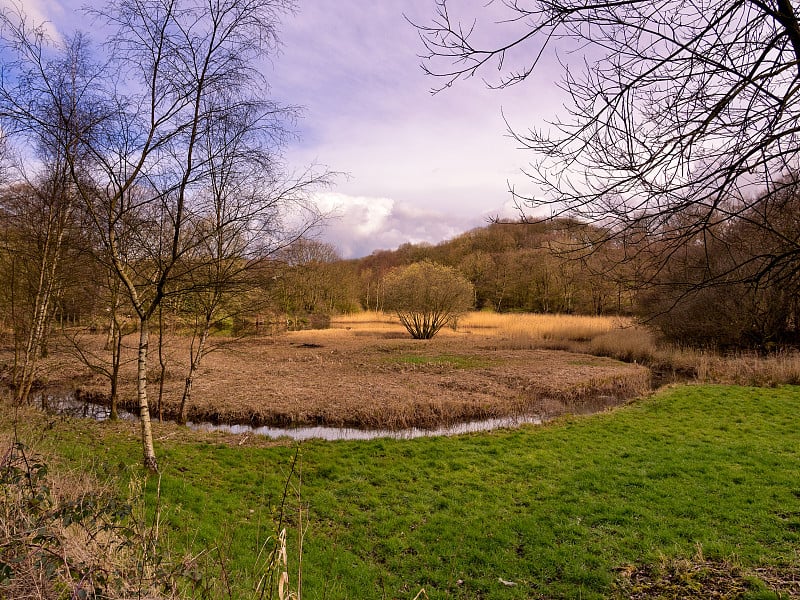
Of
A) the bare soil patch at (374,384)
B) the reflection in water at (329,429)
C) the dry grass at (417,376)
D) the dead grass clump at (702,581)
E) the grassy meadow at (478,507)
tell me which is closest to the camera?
the dead grass clump at (702,581)

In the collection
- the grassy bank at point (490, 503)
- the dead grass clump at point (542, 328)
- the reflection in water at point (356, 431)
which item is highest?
the dead grass clump at point (542, 328)

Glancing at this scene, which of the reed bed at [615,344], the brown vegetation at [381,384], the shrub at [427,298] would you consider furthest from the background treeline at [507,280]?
the shrub at [427,298]

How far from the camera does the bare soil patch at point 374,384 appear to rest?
12383mm

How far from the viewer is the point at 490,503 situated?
6.39 meters

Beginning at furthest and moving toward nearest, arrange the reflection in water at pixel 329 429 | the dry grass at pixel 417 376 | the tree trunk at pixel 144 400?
the dry grass at pixel 417 376 < the reflection in water at pixel 329 429 < the tree trunk at pixel 144 400

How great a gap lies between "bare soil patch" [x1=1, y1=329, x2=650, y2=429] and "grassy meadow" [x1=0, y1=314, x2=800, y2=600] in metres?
2.64

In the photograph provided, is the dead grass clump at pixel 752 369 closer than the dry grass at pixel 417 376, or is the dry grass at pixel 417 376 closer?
the dry grass at pixel 417 376

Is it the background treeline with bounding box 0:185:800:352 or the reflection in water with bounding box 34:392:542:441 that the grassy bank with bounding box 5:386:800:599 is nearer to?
the reflection in water with bounding box 34:392:542:441

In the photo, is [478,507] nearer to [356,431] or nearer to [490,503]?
[490,503]

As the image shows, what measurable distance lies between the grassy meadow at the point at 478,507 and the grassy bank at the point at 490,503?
0.03 meters

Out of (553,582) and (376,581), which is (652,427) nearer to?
(553,582)

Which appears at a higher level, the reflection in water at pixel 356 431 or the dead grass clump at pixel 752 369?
the dead grass clump at pixel 752 369

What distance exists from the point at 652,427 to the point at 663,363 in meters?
11.7

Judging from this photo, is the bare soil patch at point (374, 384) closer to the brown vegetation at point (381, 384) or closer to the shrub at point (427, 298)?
the brown vegetation at point (381, 384)
